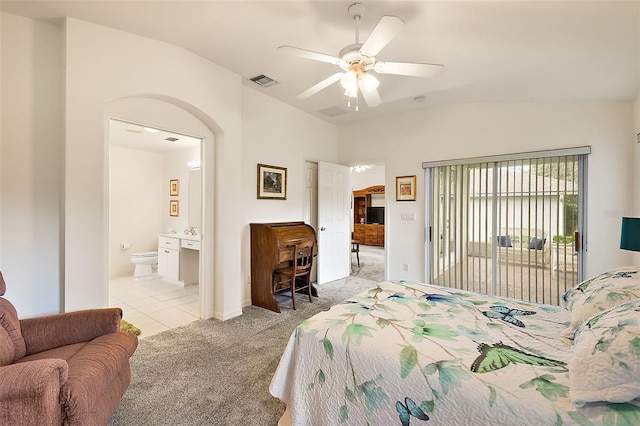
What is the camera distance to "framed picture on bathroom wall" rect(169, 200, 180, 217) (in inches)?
216

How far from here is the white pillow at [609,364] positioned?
0.89m

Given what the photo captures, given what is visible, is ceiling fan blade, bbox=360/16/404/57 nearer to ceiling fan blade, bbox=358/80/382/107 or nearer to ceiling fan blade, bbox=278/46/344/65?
ceiling fan blade, bbox=278/46/344/65

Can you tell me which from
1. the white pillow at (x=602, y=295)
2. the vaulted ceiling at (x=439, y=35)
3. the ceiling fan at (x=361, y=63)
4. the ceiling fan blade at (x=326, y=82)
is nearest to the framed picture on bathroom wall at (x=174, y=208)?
the vaulted ceiling at (x=439, y=35)

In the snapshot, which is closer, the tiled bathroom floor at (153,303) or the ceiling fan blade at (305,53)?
the ceiling fan blade at (305,53)

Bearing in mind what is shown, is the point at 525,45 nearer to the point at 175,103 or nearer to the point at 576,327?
the point at 576,327

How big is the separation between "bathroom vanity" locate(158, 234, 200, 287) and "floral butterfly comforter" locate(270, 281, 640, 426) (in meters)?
3.43

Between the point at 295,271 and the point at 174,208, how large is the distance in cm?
334

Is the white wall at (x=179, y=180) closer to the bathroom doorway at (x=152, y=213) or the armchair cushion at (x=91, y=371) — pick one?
the bathroom doorway at (x=152, y=213)

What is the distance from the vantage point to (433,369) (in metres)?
1.14

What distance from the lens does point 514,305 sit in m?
1.87

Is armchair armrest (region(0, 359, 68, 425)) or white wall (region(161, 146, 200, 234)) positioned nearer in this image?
armchair armrest (region(0, 359, 68, 425))

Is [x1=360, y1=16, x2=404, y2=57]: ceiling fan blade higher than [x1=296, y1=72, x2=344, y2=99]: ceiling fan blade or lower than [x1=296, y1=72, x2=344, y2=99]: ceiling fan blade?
higher

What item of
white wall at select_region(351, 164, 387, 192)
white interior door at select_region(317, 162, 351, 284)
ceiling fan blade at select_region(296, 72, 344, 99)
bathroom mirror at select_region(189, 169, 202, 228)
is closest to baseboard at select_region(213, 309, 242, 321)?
white interior door at select_region(317, 162, 351, 284)

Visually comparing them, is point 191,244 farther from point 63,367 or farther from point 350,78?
point 350,78
